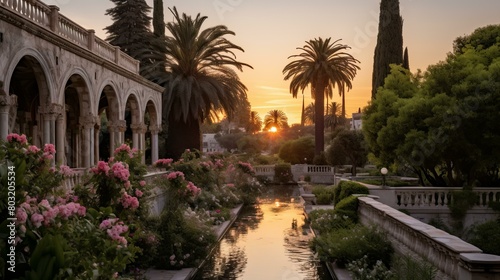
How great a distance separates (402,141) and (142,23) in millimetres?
32959

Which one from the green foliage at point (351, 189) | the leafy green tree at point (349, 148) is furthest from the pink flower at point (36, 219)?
the leafy green tree at point (349, 148)

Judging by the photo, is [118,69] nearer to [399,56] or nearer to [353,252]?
[353,252]

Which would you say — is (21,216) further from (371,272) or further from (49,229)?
(371,272)

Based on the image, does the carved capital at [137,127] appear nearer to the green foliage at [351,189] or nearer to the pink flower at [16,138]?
the green foliage at [351,189]

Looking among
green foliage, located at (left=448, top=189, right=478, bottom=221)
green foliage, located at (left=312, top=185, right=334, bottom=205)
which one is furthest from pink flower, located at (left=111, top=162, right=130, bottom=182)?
green foliage, located at (left=312, top=185, right=334, bottom=205)

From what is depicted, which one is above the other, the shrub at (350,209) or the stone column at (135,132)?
the stone column at (135,132)

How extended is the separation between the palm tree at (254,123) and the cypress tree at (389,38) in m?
96.6

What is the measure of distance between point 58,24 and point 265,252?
1002 centimetres

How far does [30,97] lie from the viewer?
22750mm

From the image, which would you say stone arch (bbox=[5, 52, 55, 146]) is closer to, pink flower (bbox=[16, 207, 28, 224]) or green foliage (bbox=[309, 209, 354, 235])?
green foliage (bbox=[309, 209, 354, 235])

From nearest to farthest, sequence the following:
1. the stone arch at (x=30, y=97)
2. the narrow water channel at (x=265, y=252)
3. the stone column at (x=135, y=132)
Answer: the narrow water channel at (x=265, y=252)
the stone arch at (x=30, y=97)
the stone column at (x=135, y=132)

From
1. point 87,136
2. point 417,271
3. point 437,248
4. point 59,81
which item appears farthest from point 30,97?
point 437,248

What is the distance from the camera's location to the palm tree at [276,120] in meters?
128

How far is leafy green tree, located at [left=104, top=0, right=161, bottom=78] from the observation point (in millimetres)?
46562
